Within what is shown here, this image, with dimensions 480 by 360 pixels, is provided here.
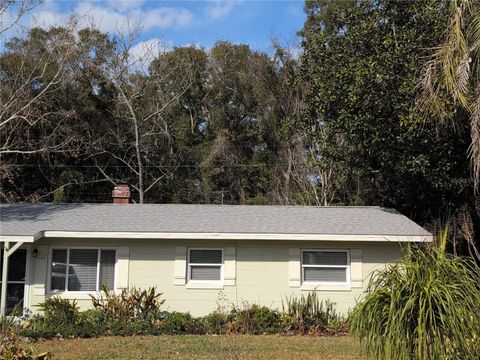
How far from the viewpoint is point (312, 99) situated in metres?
17.1

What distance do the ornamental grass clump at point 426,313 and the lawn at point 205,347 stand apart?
3.64 meters

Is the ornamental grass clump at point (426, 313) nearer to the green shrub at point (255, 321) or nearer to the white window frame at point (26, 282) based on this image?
the green shrub at point (255, 321)

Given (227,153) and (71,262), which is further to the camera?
(227,153)

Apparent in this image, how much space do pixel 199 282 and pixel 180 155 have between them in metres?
20.2

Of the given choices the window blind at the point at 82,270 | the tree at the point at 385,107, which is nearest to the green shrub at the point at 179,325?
the window blind at the point at 82,270

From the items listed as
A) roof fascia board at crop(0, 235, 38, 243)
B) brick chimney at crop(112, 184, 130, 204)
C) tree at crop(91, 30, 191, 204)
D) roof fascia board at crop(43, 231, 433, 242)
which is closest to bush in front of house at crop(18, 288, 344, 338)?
roof fascia board at crop(43, 231, 433, 242)

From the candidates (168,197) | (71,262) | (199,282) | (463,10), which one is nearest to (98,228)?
(71,262)

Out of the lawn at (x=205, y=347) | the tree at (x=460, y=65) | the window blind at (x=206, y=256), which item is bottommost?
the lawn at (x=205, y=347)

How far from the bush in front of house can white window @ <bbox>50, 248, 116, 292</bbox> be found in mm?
675

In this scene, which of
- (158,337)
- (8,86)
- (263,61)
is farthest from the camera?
(263,61)

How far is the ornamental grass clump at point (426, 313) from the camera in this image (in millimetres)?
5867

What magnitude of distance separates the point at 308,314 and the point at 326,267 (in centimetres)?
156

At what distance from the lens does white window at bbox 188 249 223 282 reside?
15180 mm

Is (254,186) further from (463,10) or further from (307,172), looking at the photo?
(463,10)
